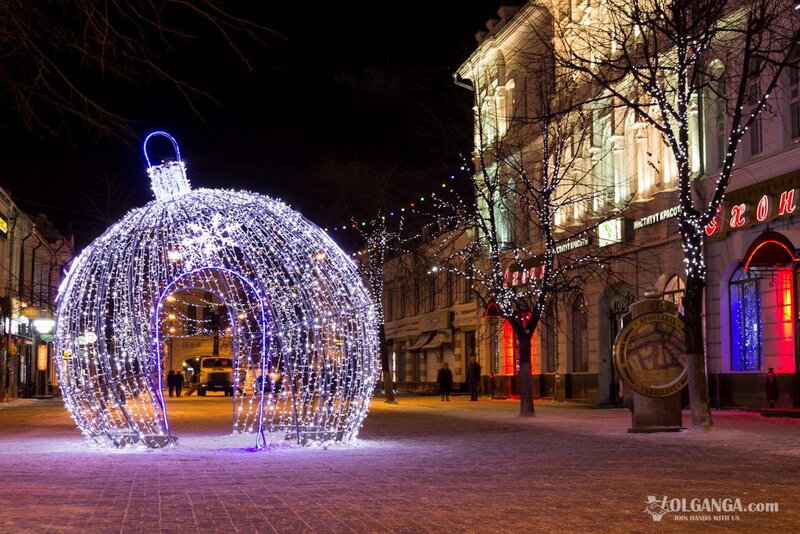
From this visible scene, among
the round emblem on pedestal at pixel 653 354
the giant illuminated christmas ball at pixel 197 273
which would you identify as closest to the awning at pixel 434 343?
the round emblem on pedestal at pixel 653 354

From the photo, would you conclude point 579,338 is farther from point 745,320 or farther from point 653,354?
point 653,354

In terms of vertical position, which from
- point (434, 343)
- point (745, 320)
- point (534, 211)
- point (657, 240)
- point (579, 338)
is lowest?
point (579, 338)

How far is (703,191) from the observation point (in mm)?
27969

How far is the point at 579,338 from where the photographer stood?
3691cm

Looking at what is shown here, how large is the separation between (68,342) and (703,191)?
17.6 meters

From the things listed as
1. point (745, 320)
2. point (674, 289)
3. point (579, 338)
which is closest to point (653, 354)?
point (745, 320)

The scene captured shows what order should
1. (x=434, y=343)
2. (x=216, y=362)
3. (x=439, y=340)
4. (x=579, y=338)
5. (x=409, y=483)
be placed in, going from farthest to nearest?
(x=216, y=362)
(x=434, y=343)
(x=439, y=340)
(x=579, y=338)
(x=409, y=483)

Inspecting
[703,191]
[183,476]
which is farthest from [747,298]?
[183,476]

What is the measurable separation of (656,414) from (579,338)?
1804 cm

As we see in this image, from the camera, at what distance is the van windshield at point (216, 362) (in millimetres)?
59094

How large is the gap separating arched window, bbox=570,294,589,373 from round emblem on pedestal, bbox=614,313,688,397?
642 inches

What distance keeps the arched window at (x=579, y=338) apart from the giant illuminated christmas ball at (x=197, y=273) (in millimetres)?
20858

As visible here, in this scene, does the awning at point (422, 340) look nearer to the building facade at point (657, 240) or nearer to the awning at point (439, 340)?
the awning at point (439, 340)

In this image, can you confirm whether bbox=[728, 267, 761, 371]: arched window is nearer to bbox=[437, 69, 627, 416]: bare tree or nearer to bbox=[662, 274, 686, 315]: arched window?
bbox=[662, 274, 686, 315]: arched window
